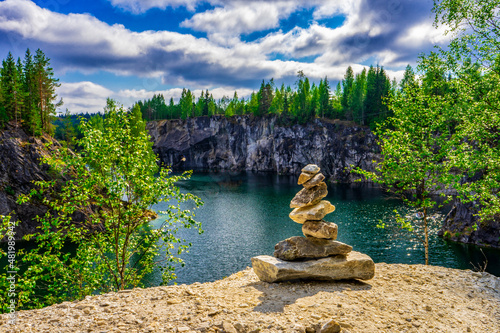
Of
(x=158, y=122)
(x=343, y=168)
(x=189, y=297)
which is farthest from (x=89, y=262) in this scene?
(x=158, y=122)

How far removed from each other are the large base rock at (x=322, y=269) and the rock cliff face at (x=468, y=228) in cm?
2789

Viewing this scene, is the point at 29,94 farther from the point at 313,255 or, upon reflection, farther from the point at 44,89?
the point at 313,255

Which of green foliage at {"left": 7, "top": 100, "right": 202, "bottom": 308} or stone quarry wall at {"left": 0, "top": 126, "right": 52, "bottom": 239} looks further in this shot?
stone quarry wall at {"left": 0, "top": 126, "right": 52, "bottom": 239}

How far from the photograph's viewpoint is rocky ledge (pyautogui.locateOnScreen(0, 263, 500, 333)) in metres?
7.43

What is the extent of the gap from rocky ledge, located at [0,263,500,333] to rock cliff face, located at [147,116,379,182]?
267 ft

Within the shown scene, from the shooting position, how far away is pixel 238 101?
5463 inches

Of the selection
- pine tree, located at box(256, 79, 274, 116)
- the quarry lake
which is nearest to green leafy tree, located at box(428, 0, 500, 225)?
the quarry lake

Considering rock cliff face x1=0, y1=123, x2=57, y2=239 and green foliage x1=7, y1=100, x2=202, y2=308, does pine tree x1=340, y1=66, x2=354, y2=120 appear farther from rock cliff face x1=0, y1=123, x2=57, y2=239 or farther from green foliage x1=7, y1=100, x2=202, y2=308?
green foliage x1=7, y1=100, x2=202, y2=308

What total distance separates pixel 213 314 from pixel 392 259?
2673cm

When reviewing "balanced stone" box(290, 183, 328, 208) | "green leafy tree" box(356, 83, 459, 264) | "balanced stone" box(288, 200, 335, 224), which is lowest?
"balanced stone" box(288, 200, 335, 224)

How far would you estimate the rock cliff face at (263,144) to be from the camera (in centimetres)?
9212

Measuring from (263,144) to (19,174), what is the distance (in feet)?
287

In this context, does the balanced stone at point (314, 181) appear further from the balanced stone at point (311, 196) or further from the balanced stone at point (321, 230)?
the balanced stone at point (321, 230)

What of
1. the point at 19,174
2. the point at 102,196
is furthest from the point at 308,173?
the point at 19,174
